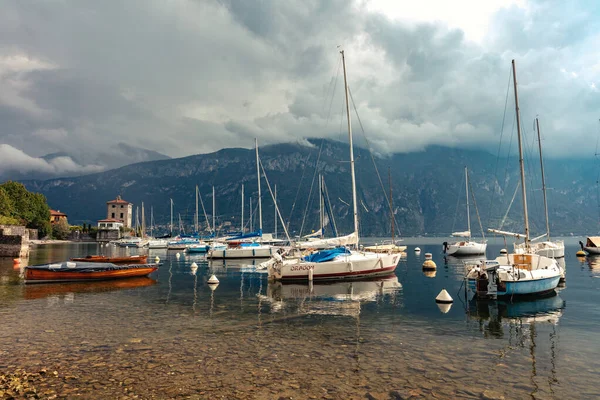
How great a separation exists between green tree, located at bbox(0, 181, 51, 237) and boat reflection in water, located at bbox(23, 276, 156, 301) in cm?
10172

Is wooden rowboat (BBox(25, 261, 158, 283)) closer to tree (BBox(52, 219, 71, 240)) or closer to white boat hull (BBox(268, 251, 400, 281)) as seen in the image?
white boat hull (BBox(268, 251, 400, 281))

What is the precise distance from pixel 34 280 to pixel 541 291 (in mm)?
42039

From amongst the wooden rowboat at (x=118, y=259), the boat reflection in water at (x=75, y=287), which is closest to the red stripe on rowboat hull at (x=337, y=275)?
the boat reflection in water at (x=75, y=287)

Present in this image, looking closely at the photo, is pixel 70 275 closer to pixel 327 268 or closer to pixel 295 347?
pixel 327 268

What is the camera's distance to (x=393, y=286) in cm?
3269

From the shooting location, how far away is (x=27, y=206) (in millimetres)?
120688

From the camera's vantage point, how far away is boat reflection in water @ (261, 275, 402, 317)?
2229 centimetres

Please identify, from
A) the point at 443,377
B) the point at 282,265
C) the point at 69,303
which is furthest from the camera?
the point at 282,265

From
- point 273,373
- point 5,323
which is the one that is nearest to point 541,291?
point 273,373

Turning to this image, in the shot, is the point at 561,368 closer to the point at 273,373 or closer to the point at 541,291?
the point at 273,373

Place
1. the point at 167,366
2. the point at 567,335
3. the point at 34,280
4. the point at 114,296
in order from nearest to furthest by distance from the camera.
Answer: the point at 167,366 → the point at 567,335 → the point at 114,296 → the point at 34,280

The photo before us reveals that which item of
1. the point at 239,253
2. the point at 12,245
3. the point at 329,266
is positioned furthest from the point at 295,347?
the point at 12,245

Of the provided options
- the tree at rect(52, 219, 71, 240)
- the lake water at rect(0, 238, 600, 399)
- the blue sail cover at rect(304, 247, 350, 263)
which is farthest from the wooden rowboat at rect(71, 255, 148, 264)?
the tree at rect(52, 219, 71, 240)

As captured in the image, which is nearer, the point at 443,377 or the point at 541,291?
the point at 443,377
